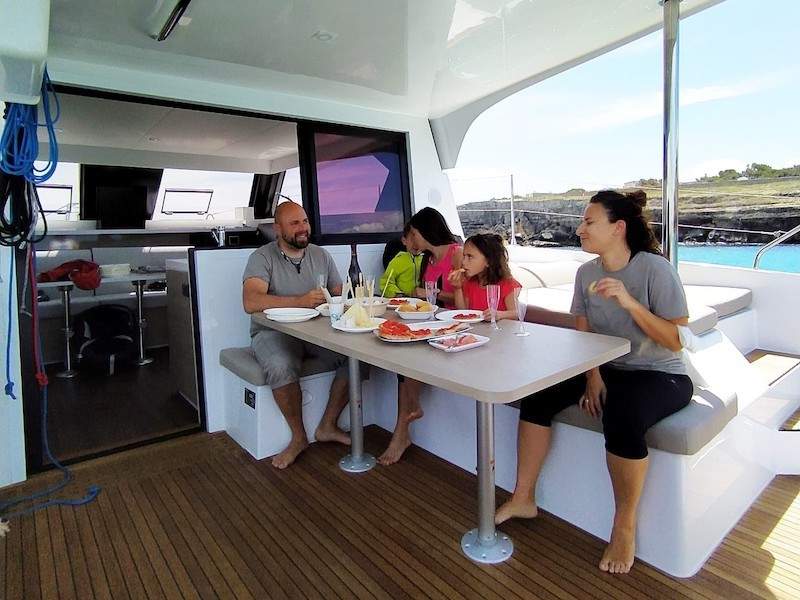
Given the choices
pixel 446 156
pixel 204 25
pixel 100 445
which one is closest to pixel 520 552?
pixel 100 445

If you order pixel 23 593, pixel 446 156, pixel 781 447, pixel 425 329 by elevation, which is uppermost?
pixel 446 156

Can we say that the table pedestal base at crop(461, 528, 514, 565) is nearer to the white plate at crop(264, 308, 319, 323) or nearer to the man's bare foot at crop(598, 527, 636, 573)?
the man's bare foot at crop(598, 527, 636, 573)

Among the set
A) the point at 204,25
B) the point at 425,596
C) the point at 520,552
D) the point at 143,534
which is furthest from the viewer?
the point at 204,25

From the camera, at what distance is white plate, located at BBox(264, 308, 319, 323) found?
210 cm

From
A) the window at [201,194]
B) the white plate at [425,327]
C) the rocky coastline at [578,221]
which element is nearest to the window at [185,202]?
the window at [201,194]

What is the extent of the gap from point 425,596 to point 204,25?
8.23ft

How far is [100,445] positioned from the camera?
2.62m

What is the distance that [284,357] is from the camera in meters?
2.42

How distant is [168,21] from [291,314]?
141 cm

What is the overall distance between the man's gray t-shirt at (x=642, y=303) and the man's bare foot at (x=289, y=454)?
1479mm

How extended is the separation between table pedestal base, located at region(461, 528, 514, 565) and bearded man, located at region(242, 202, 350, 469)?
100 centimetres

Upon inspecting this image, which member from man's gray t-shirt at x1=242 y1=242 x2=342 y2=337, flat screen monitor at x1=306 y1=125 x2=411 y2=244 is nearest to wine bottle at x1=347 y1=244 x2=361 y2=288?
flat screen monitor at x1=306 y1=125 x2=411 y2=244

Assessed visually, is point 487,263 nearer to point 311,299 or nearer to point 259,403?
point 311,299

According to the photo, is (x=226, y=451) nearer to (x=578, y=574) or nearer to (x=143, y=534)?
(x=143, y=534)
